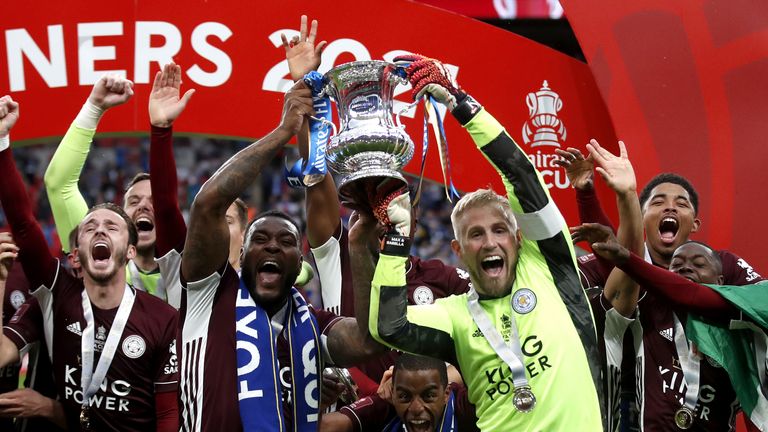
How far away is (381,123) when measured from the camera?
3830 millimetres

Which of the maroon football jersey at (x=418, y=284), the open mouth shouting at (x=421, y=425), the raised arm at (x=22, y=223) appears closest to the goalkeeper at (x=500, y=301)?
the open mouth shouting at (x=421, y=425)

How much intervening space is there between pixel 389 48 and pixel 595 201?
5.67 ft

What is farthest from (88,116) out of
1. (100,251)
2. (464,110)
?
(464,110)

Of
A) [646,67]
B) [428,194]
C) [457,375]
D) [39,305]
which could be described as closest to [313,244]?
[457,375]

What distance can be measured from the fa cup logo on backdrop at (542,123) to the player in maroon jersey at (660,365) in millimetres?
1304

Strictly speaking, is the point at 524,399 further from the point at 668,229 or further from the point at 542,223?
the point at 668,229

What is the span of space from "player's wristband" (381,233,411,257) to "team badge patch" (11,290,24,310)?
2.53 m

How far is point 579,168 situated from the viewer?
476cm

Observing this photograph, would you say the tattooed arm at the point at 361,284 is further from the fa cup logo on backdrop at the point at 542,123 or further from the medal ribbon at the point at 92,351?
the fa cup logo on backdrop at the point at 542,123

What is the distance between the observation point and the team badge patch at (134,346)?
4867 mm

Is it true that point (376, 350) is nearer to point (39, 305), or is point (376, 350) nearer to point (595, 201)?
point (595, 201)

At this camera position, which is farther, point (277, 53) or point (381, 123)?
point (277, 53)

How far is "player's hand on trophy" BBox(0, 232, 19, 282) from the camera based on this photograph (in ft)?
15.2

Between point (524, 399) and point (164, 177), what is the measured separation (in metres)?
1.95
